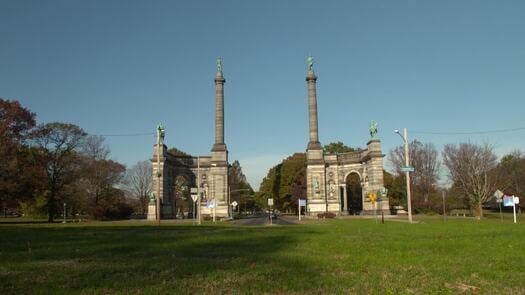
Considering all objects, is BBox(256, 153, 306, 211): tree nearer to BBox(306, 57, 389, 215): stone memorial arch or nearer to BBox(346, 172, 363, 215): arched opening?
BBox(346, 172, 363, 215): arched opening

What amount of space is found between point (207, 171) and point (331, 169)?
20.4 metres

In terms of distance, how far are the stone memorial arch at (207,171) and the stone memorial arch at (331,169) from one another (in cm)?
1354

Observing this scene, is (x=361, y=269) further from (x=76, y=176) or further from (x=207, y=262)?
(x=76, y=176)

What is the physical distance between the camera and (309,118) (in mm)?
72438

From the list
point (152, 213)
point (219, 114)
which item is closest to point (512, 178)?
point (219, 114)

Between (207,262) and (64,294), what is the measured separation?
398 cm

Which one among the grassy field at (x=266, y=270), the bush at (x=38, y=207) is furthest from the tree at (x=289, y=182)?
the grassy field at (x=266, y=270)

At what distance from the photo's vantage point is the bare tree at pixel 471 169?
6263 centimetres

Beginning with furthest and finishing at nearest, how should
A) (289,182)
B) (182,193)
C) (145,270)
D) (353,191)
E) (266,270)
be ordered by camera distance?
(182,193) < (353,191) < (289,182) < (145,270) < (266,270)

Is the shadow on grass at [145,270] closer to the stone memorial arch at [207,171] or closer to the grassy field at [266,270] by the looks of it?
the grassy field at [266,270]

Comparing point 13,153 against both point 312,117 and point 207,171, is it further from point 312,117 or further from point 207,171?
point 312,117

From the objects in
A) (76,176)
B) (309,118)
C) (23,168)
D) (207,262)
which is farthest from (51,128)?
(207,262)

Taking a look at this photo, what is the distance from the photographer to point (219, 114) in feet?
237

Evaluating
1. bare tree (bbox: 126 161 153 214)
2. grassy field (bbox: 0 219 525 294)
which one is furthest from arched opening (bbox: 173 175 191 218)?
grassy field (bbox: 0 219 525 294)
